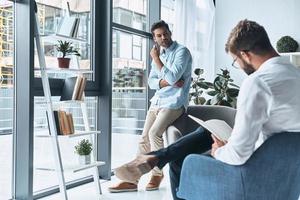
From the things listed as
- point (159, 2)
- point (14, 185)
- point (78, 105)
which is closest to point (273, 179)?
point (14, 185)

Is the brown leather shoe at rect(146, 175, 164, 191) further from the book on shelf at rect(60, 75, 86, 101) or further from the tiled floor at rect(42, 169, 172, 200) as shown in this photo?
the book on shelf at rect(60, 75, 86, 101)

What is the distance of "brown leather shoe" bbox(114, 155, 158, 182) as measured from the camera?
7.28 ft

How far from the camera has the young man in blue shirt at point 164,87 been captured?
345cm

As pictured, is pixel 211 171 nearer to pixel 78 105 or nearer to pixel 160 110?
pixel 160 110

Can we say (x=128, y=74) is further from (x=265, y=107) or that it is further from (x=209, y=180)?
(x=265, y=107)

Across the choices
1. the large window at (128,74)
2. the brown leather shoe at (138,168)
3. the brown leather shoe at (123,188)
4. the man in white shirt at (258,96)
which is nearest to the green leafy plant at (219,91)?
the large window at (128,74)

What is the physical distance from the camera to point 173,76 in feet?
11.3

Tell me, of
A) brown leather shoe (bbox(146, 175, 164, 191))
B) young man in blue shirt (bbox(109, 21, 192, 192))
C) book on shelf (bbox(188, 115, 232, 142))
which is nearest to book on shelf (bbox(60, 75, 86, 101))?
young man in blue shirt (bbox(109, 21, 192, 192))

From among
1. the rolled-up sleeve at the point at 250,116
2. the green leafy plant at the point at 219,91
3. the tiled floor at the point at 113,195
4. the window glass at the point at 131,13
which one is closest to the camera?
the rolled-up sleeve at the point at 250,116

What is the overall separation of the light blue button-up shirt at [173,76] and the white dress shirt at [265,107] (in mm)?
1665

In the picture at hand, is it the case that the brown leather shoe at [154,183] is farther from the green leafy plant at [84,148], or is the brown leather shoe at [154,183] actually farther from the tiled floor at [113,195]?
the green leafy plant at [84,148]

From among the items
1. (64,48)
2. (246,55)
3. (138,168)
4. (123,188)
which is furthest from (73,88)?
(246,55)

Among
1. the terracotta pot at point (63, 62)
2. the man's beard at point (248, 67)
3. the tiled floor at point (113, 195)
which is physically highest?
the terracotta pot at point (63, 62)

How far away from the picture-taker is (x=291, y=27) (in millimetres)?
5121
